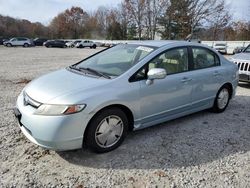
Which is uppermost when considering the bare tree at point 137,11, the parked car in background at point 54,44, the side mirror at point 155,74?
the bare tree at point 137,11

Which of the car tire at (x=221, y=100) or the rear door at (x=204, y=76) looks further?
the car tire at (x=221, y=100)

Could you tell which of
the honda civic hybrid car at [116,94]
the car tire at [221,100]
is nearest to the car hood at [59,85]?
the honda civic hybrid car at [116,94]

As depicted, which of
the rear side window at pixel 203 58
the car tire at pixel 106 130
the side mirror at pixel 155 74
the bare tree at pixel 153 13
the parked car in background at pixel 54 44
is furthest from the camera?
the bare tree at pixel 153 13

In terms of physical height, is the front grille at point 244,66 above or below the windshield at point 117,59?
below

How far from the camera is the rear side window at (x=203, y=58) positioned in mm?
4723

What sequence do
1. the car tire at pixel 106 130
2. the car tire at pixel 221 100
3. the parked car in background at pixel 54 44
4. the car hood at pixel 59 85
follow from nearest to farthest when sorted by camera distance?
the car hood at pixel 59 85, the car tire at pixel 106 130, the car tire at pixel 221 100, the parked car in background at pixel 54 44

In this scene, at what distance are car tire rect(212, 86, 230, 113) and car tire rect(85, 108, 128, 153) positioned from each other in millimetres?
2458

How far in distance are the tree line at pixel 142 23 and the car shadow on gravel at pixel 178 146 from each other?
42.6 metres

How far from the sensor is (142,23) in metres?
56.8

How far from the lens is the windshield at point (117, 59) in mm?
3915

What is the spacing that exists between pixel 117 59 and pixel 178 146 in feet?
5.59

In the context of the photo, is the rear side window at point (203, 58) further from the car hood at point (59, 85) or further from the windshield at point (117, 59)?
the car hood at point (59, 85)

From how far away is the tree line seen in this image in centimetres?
4553

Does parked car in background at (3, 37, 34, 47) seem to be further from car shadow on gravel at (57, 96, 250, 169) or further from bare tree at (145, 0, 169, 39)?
car shadow on gravel at (57, 96, 250, 169)
